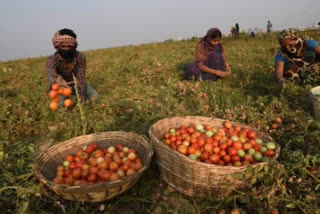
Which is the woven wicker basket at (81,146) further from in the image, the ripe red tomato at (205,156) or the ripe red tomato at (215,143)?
the ripe red tomato at (215,143)

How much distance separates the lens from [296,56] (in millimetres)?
4887

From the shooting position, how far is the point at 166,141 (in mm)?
2875

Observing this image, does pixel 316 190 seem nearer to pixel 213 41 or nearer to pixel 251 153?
pixel 251 153

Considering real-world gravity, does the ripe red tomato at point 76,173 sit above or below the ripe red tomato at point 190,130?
below

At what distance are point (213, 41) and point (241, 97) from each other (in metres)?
1.61

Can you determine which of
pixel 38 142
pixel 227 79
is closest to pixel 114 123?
pixel 38 142

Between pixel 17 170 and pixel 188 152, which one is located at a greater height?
pixel 188 152

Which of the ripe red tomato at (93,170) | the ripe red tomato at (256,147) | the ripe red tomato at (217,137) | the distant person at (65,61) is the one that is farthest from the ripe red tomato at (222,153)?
the distant person at (65,61)

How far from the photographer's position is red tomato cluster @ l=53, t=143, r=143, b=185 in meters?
2.49

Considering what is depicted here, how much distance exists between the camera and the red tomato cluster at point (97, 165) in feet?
8.17

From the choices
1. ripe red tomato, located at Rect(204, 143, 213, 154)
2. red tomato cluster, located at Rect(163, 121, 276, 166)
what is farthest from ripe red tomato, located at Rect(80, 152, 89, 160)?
ripe red tomato, located at Rect(204, 143, 213, 154)

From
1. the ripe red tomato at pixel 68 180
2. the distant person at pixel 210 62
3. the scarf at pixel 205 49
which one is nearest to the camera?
the ripe red tomato at pixel 68 180

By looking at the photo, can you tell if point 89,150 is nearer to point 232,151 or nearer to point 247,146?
point 232,151

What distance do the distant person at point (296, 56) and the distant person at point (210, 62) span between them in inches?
45.1
